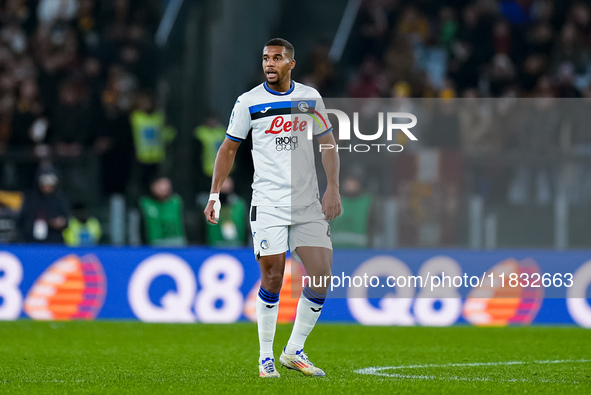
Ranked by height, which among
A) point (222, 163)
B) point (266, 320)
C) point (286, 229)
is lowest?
point (266, 320)

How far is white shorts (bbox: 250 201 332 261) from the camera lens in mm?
6491

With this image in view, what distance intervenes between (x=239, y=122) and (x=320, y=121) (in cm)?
53

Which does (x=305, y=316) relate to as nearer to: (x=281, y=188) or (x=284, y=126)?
(x=281, y=188)

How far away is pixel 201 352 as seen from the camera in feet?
28.0

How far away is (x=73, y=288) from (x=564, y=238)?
5343 millimetres

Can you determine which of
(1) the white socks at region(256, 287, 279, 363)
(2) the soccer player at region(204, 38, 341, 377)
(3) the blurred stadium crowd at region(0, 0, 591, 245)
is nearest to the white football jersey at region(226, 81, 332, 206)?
(2) the soccer player at region(204, 38, 341, 377)

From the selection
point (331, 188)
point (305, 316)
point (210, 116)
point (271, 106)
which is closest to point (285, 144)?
point (271, 106)

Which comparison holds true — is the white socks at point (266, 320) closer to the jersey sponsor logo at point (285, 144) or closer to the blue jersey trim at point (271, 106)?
the jersey sponsor logo at point (285, 144)

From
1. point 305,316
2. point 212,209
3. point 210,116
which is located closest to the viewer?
point 212,209

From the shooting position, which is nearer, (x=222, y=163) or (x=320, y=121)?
(x=222, y=163)

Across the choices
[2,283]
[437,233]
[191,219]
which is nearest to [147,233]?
[191,219]

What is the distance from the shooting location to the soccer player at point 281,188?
6.50m

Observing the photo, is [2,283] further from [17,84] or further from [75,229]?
[17,84]

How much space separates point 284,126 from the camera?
6.55 m
